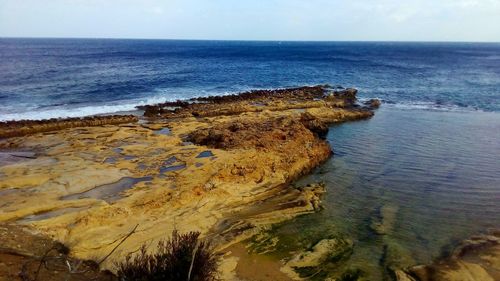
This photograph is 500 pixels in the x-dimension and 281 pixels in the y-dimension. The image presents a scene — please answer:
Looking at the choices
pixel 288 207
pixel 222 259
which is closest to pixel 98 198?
pixel 222 259

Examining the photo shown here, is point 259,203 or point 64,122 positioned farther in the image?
point 64,122

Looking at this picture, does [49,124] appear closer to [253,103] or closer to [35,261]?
[253,103]

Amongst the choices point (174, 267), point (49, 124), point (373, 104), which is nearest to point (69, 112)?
point (49, 124)

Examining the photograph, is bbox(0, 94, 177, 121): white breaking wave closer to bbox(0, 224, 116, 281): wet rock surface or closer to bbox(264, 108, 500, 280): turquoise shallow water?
bbox(264, 108, 500, 280): turquoise shallow water

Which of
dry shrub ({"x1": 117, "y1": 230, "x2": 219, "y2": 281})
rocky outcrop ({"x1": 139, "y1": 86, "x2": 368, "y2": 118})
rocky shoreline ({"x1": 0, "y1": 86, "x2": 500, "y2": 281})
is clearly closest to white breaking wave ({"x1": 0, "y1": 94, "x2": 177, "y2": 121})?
rocky outcrop ({"x1": 139, "y1": 86, "x2": 368, "y2": 118})

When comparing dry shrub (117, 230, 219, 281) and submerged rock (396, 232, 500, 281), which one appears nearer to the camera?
dry shrub (117, 230, 219, 281)

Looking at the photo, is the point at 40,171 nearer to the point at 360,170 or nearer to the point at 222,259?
the point at 222,259
